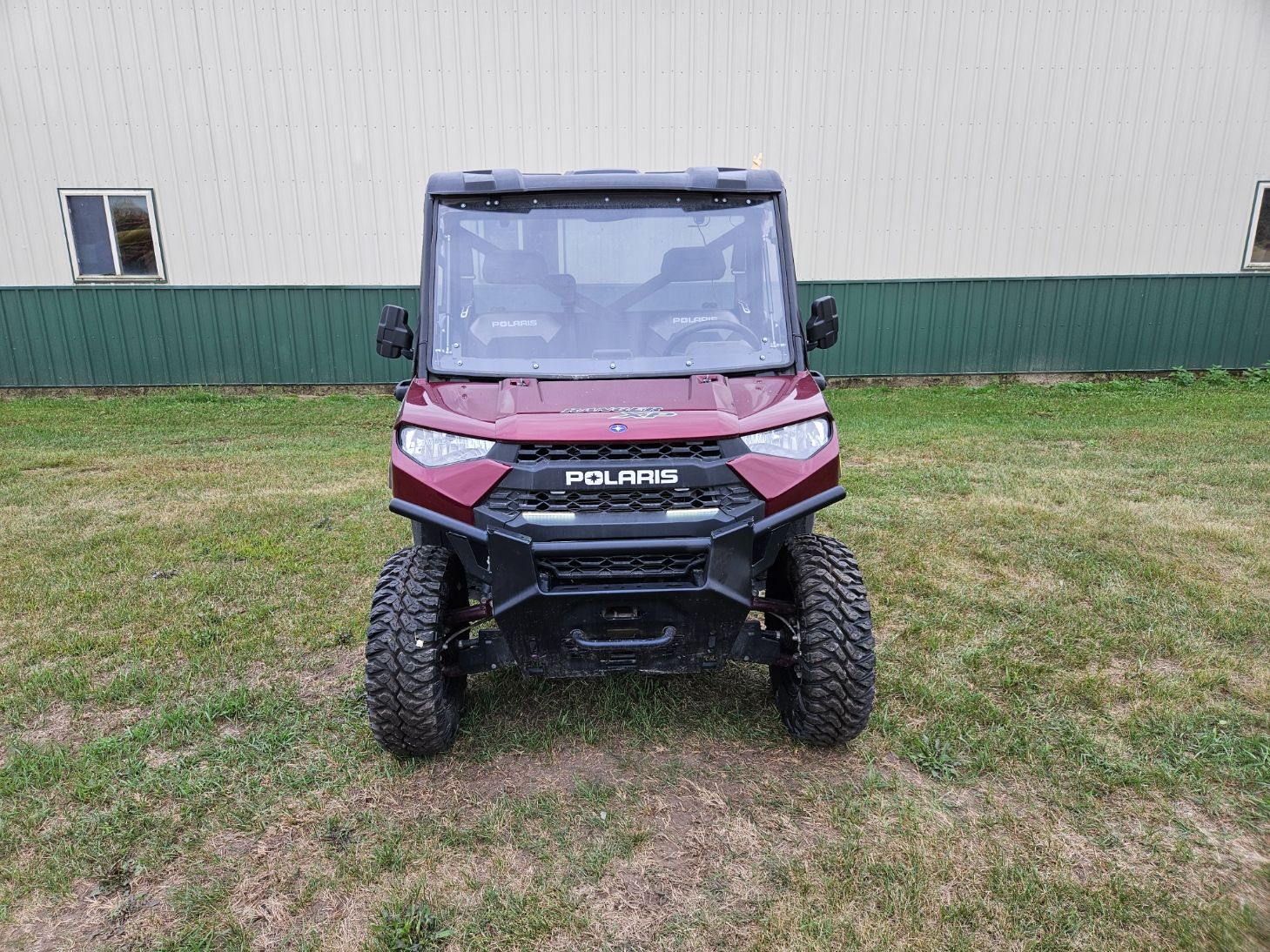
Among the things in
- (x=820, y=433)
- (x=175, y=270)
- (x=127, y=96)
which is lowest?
(x=820, y=433)

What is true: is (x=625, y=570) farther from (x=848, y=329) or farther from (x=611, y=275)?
(x=848, y=329)

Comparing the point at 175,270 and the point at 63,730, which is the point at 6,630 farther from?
the point at 175,270

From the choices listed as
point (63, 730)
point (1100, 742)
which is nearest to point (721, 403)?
point (1100, 742)

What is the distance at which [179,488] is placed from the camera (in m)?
6.94

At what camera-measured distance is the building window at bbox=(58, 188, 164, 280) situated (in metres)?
10.6

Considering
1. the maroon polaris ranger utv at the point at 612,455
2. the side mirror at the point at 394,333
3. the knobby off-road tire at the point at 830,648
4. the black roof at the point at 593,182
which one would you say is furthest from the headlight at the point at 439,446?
the knobby off-road tire at the point at 830,648

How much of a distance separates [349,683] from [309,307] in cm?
856

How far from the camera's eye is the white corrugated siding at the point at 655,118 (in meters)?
10.3

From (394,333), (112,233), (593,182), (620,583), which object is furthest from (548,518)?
(112,233)

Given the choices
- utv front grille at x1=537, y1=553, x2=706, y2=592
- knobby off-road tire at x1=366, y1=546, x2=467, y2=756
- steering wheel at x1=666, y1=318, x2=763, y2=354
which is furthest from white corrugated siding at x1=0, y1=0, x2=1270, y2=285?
utv front grille at x1=537, y1=553, x2=706, y2=592

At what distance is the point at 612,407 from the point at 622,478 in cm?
32

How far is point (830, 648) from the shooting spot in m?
2.97

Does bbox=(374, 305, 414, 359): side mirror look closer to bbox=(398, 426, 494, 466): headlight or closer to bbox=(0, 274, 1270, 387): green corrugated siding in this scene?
bbox=(398, 426, 494, 466): headlight

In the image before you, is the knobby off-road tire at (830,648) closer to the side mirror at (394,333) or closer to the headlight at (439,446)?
the headlight at (439,446)
